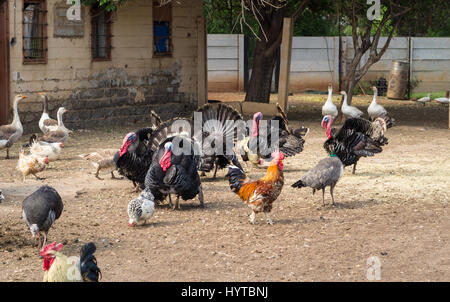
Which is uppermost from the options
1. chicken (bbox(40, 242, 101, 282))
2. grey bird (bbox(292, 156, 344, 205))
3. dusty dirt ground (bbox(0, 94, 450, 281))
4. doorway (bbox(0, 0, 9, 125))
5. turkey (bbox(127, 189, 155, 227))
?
doorway (bbox(0, 0, 9, 125))

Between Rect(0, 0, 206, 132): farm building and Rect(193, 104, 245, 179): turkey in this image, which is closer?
Rect(193, 104, 245, 179): turkey

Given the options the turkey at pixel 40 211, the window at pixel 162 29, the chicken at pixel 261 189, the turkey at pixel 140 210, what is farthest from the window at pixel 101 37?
the turkey at pixel 40 211

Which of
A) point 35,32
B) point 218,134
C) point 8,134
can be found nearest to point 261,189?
point 218,134

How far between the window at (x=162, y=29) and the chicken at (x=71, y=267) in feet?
41.2

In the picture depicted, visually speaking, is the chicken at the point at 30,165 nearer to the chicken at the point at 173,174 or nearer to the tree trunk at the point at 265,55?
the chicken at the point at 173,174

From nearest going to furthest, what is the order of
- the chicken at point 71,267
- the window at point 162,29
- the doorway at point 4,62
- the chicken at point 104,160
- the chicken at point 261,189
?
the chicken at point 71,267 → the chicken at point 261,189 → the chicken at point 104,160 → the doorway at point 4,62 → the window at point 162,29

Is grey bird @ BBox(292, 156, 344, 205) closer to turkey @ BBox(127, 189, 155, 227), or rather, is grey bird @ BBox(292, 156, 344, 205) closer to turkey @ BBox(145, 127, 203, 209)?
turkey @ BBox(145, 127, 203, 209)

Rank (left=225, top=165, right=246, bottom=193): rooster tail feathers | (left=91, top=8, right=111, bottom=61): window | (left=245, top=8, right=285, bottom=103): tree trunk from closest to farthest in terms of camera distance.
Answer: (left=225, top=165, right=246, bottom=193): rooster tail feathers, (left=91, top=8, right=111, bottom=61): window, (left=245, top=8, right=285, bottom=103): tree trunk

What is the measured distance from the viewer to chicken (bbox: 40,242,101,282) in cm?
566

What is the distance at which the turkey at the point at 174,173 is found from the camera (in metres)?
9.01

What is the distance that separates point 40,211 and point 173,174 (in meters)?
2.05

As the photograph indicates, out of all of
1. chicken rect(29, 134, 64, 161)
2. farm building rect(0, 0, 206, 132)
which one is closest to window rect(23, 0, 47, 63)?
farm building rect(0, 0, 206, 132)

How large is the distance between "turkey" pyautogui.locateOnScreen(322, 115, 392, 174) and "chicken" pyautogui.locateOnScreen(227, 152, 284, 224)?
2.03 m

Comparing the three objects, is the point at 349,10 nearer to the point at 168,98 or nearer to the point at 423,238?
the point at 168,98
